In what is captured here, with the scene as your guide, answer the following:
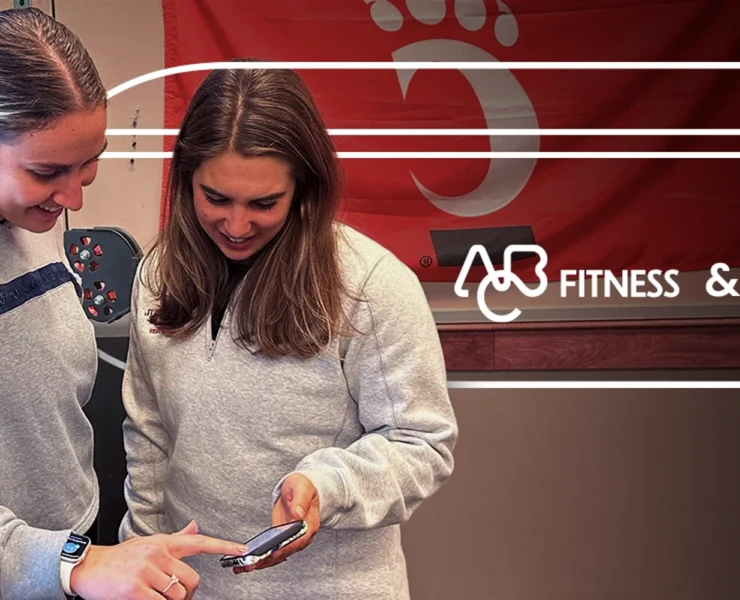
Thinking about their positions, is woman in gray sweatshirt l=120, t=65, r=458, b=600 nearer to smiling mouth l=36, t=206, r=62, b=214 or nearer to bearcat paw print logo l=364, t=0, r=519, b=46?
smiling mouth l=36, t=206, r=62, b=214

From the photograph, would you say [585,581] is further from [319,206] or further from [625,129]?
[319,206]

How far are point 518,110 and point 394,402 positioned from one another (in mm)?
1025

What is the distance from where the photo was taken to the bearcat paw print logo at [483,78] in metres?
1.80

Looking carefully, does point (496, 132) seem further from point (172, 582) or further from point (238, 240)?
point (172, 582)

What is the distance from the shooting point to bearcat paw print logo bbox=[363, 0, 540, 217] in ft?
5.92

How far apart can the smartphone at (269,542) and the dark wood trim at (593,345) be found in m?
1.12

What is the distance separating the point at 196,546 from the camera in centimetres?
85

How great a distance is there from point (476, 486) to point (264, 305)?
1.09 meters

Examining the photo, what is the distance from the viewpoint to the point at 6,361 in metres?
0.88

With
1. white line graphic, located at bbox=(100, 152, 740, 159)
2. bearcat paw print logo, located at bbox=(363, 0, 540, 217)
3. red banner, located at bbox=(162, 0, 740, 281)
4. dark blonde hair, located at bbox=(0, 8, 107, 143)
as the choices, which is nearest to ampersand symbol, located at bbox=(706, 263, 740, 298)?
red banner, located at bbox=(162, 0, 740, 281)

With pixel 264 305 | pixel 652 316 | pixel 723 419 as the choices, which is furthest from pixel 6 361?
pixel 723 419

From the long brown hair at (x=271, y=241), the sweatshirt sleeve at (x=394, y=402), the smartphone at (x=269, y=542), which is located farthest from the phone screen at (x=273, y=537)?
the long brown hair at (x=271, y=241)

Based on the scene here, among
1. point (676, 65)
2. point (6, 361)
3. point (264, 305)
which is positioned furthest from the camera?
point (676, 65)

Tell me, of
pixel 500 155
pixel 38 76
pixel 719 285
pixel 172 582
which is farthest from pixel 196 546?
pixel 719 285
